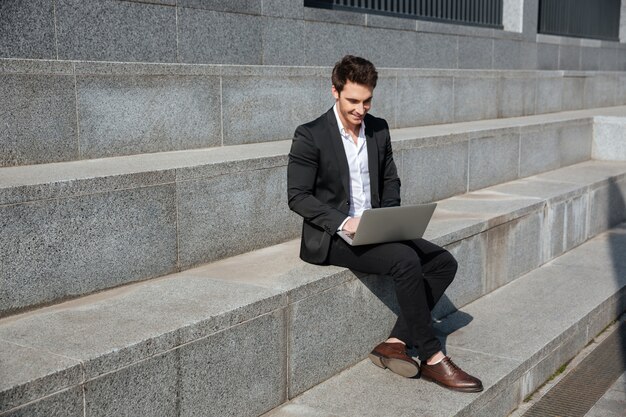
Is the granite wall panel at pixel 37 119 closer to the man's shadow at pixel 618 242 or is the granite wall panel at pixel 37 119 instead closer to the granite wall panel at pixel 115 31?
the granite wall panel at pixel 115 31

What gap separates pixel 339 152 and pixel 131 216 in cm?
128

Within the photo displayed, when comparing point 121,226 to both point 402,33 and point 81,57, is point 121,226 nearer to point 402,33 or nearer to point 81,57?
point 81,57

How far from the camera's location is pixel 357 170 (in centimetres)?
539

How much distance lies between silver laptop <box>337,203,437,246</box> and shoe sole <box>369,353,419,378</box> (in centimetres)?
71

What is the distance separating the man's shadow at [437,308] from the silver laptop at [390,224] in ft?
1.08

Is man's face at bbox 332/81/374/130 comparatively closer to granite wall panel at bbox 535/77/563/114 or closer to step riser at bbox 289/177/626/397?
step riser at bbox 289/177/626/397

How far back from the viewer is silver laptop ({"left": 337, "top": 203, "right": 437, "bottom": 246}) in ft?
15.9

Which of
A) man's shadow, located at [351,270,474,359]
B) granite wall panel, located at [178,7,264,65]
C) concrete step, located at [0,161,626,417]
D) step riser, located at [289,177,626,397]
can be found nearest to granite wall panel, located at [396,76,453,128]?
granite wall panel, located at [178,7,264,65]

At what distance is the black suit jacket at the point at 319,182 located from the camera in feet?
16.8

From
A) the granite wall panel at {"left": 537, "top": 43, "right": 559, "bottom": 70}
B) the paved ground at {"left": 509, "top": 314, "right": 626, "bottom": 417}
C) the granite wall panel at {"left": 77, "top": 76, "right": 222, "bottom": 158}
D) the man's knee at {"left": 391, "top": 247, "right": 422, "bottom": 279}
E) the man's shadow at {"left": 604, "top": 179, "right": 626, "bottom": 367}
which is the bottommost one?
the paved ground at {"left": 509, "top": 314, "right": 626, "bottom": 417}

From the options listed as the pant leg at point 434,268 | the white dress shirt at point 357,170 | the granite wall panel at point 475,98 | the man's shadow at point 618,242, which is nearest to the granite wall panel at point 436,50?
the granite wall panel at point 475,98

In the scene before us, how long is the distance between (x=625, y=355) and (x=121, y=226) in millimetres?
3955

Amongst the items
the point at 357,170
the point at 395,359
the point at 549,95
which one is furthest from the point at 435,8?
the point at 395,359

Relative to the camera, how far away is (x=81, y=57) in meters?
6.29
